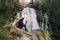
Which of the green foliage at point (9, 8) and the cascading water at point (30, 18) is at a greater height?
the green foliage at point (9, 8)

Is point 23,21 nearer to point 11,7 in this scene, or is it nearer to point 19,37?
point 11,7

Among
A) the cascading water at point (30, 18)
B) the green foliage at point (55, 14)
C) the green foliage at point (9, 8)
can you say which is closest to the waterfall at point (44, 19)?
the green foliage at point (55, 14)

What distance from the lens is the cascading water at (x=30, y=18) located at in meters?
13.8

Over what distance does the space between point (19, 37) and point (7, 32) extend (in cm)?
44

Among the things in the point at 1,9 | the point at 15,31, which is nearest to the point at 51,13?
the point at 1,9

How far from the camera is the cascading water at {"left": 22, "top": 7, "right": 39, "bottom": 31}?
13793mm

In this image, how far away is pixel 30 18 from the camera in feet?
46.9

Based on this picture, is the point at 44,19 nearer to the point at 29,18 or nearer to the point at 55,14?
the point at 55,14

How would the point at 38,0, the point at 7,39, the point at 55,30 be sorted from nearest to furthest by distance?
1. the point at 7,39
2. the point at 55,30
3. the point at 38,0

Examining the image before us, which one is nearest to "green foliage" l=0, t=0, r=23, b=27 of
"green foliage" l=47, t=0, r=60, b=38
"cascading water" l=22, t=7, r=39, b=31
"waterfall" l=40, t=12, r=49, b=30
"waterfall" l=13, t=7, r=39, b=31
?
"waterfall" l=13, t=7, r=39, b=31

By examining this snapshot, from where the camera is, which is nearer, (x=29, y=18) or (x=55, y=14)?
(x=29, y=18)

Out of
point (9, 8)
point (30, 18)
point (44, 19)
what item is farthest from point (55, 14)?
point (9, 8)

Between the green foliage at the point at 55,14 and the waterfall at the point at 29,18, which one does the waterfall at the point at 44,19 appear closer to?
the green foliage at the point at 55,14

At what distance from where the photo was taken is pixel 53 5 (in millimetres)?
15188
